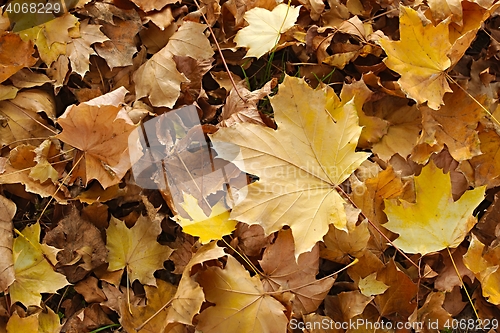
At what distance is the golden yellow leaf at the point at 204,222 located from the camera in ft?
3.19

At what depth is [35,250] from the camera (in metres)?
1.06

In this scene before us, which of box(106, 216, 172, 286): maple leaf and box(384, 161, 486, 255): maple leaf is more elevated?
box(384, 161, 486, 255): maple leaf

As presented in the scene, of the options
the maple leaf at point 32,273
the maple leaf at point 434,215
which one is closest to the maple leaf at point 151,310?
the maple leaf at point 32,273

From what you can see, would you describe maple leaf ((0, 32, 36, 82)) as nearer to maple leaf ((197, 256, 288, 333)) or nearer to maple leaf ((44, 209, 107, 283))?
maple leaf ((44, 209, 107, 283))

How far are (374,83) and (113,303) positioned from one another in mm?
848

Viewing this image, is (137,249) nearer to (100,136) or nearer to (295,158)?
(100,136)

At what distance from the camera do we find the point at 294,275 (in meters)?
1.04

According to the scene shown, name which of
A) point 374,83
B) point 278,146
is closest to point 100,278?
point 278,146

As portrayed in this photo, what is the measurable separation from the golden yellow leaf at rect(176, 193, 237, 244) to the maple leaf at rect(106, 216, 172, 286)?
10 centimetres

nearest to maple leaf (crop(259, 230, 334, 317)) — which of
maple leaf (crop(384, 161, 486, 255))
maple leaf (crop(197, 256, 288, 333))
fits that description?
maple leaf (crop(197, 256, 288, 333))

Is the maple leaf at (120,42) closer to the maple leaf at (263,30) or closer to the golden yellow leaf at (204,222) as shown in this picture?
the maple leaf at (263,30)

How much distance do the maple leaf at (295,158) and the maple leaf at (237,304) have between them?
121 millimetres

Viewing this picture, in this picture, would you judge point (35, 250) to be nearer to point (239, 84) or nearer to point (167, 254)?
point (167, 254)

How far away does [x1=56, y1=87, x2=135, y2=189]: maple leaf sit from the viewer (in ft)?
3.31
